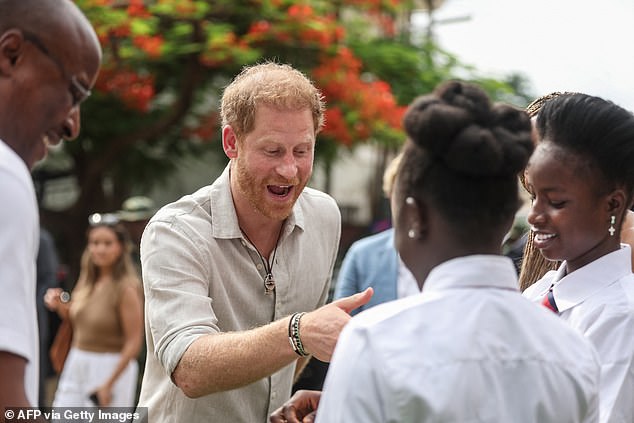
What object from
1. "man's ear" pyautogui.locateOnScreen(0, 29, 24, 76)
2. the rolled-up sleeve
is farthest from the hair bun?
the rolled-up sleeve

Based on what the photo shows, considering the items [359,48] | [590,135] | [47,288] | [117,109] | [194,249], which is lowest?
[47,288]

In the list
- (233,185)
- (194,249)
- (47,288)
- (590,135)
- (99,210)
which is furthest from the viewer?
(99,210)

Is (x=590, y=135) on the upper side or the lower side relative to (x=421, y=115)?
lower

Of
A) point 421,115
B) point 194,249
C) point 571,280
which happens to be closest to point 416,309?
point 421,115

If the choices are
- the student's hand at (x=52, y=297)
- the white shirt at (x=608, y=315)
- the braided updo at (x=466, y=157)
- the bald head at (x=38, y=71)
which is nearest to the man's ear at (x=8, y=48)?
the bald head at (x=38, y=71)

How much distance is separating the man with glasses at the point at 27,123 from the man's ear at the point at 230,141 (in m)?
1.07

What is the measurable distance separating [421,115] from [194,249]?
1.28 metres

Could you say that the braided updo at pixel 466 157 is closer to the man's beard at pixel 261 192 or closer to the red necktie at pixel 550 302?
the red necktie at pixel 550 302

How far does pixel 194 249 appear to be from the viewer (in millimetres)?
2957

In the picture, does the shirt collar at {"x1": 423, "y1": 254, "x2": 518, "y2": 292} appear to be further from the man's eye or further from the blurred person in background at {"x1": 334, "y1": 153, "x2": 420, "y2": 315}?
the blurred person in background at {"x1": 334, "y1": 153, "x2": 420, "y2": 315}

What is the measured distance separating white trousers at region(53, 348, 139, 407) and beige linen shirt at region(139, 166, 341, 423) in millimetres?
4257

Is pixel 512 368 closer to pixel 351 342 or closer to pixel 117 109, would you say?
pixel 351 342

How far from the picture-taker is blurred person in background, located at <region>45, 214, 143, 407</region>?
7184mm

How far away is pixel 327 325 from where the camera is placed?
249 cm
